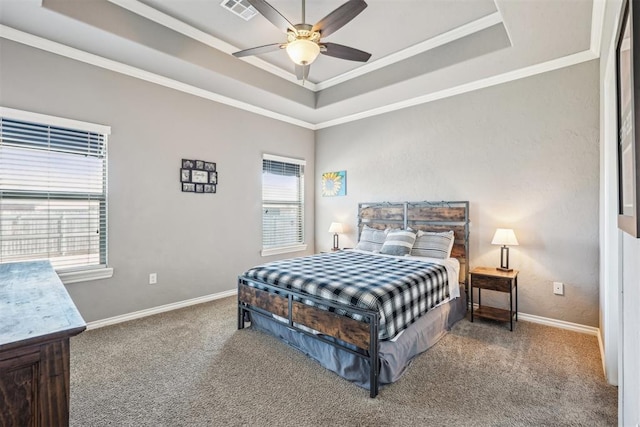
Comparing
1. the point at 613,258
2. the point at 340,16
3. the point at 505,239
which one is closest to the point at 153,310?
the point at 340,16

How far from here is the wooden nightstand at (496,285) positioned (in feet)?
10.3

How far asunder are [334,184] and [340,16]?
10.7 ft

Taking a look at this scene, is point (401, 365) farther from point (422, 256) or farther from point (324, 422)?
point (422, 256)

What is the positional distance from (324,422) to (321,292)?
88cm

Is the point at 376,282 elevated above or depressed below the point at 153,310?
above

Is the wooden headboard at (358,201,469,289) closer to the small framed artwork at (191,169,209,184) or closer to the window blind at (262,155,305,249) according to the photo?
the window blind at (262,155,305,249)

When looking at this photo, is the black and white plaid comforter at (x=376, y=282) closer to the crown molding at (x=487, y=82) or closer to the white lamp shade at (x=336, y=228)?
the white lamp shade at (x=336, y=228)

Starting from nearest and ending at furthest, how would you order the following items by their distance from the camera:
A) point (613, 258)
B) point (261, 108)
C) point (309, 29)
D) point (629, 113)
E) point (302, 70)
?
point (629, 113)
point (613, 258)
point (309, 29)
point (302, 70)
point (261, 108)

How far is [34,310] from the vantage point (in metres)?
1.14

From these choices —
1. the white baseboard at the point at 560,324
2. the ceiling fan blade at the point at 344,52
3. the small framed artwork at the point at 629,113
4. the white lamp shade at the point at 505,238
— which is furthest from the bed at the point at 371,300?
the ceiling fan blade at the point at 344,52

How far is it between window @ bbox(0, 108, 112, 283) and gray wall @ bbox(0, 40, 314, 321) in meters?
0.11

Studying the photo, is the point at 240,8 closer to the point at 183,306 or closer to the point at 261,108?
the point at 261,108

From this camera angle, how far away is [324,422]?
6.02ft

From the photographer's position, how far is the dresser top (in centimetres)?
91
